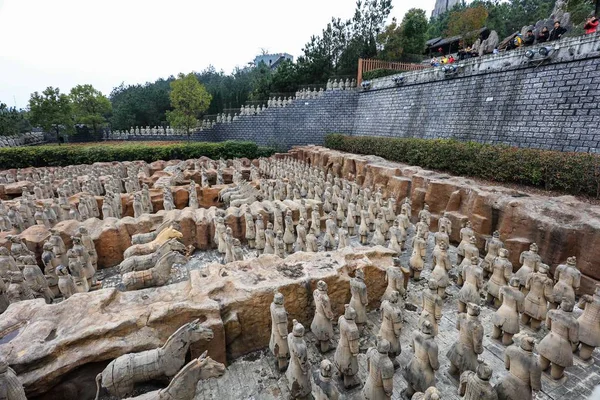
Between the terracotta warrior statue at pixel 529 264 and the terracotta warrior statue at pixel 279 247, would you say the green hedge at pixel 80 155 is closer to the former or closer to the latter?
the terracotta warrior statue at pixel 279 247

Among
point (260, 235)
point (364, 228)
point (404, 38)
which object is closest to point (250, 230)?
point (260, 235)

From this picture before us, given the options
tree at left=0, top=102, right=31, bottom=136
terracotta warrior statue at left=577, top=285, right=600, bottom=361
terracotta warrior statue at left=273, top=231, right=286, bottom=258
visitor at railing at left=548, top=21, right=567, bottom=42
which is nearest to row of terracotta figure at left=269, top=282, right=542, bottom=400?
terracotta warrior statue at left=577, top=285, right=600, bottom=361

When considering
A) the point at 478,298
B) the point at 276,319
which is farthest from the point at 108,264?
the point at 478,298

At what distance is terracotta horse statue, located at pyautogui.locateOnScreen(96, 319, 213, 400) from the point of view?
3.29 metres

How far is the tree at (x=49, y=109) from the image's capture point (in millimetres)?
26234

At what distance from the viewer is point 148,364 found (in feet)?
11.3

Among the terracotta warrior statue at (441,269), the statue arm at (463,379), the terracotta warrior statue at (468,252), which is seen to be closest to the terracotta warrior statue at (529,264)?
the terracotta warrior statue at (468,252)

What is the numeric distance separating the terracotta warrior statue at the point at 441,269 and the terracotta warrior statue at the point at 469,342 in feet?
5.93

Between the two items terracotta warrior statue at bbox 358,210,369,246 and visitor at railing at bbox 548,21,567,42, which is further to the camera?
visitor at railing at bbox 548,21,567,42

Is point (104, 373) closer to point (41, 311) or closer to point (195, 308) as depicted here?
point (195, 308)

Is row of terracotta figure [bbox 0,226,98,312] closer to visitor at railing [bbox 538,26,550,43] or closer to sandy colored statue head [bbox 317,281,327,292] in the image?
sandy colored statue head [bbox 317,281,327,292]

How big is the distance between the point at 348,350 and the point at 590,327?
11.1 feet

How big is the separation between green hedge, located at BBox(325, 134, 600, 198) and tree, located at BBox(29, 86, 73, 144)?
29.0 meters

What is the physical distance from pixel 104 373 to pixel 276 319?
1.91m
